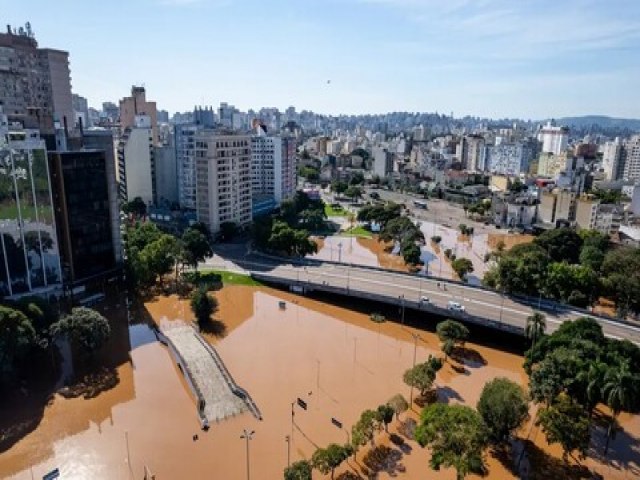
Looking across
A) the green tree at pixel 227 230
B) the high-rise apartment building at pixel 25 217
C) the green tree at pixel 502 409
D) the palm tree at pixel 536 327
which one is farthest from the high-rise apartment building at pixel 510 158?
the high-rise apartment building at pixel 25 217

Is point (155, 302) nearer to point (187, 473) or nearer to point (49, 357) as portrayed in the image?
point (49, 357)

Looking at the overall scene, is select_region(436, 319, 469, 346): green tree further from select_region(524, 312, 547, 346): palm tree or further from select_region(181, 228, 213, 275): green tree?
select_region(181, 228, 213, 275): green tree

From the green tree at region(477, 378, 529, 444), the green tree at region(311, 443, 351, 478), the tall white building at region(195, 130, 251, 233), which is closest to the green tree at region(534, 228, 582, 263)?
the green tree at region(477, 378, 529, 444)

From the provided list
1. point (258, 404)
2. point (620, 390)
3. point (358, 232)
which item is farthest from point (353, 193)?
point (620, 390)

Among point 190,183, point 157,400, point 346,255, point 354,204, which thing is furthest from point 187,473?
point 354,204

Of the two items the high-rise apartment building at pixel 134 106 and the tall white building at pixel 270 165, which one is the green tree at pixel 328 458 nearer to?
the tall white building at pixel 270 165
